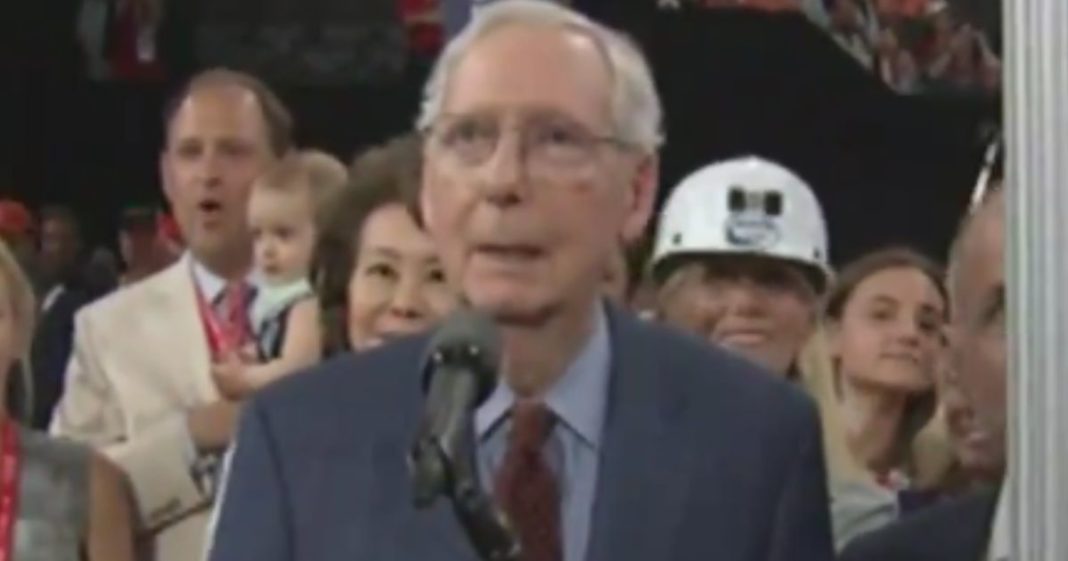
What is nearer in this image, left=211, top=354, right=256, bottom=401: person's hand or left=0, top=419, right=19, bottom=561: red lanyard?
left=0, top=419, right=19, bottom=561: red lanyard

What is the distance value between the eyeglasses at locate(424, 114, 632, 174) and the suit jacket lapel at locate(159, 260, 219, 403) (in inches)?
61.9

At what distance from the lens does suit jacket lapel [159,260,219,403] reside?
3697 mm

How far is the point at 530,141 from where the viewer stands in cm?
212

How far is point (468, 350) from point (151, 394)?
194cm

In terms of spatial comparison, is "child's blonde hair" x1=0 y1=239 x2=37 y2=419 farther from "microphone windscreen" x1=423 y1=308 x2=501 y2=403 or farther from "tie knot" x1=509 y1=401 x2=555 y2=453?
"microphone windscreen" x1=423 y1=308 x2=501 y2=403

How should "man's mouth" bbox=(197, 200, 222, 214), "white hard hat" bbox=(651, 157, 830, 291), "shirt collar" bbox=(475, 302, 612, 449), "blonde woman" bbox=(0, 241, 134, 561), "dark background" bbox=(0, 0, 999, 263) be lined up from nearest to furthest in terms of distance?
1. "shirt collar" bbox=(475, 302, 612, 449)
2. "white hard hat" bbox=(651, 157, 830, 291)
3. "blonde woman" bbox=(0, 241, 134, 561)
4. "man's mouth" bbox=(197, 200, 222, 214)
5. "dark background" bbox=(0, 0, 999, 263)

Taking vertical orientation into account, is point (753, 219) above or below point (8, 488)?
above

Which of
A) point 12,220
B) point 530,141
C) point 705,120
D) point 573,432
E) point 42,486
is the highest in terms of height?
point 530,141

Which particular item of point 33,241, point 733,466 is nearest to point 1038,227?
point 733,466

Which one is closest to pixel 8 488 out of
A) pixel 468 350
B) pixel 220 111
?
pixel 220 111

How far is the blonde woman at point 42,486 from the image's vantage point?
3365mm

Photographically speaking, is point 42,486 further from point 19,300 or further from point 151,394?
point 151,394

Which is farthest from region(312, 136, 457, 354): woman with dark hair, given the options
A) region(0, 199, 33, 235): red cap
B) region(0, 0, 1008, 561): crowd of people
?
region(0, 199, 33, 235): red cap

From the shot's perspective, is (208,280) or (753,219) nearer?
(753,219)
